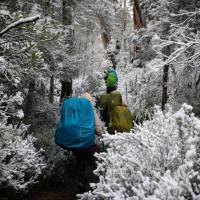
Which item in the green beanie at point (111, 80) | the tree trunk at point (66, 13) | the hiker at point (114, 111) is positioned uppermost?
the tree trunk at point (66, 13)

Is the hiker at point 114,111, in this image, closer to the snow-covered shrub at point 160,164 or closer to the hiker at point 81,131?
the hiker at point 81,131

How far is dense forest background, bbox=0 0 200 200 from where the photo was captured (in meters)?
3.33

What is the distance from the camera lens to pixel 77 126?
535cm

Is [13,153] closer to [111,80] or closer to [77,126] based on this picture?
[77,126]

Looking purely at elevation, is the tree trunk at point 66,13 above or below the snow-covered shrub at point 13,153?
above

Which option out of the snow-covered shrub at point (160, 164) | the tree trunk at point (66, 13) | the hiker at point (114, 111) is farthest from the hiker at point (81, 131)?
the tree trunk at point (66, 13)

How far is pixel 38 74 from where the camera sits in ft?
23.8

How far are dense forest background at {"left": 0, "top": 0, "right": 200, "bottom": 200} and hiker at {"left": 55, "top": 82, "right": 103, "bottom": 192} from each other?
290 mm

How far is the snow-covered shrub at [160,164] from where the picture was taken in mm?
2963

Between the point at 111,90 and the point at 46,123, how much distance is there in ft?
7.77

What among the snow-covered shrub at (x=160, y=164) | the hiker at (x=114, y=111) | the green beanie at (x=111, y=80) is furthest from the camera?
the green beanie at (x=111, y=80)

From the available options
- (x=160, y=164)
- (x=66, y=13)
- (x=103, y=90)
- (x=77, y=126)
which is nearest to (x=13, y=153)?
(x=77, y=126)

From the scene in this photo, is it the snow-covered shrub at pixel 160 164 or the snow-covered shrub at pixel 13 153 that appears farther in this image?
the snow-covered shrub at pixel 13 153

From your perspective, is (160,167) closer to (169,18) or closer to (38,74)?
(38,74)
